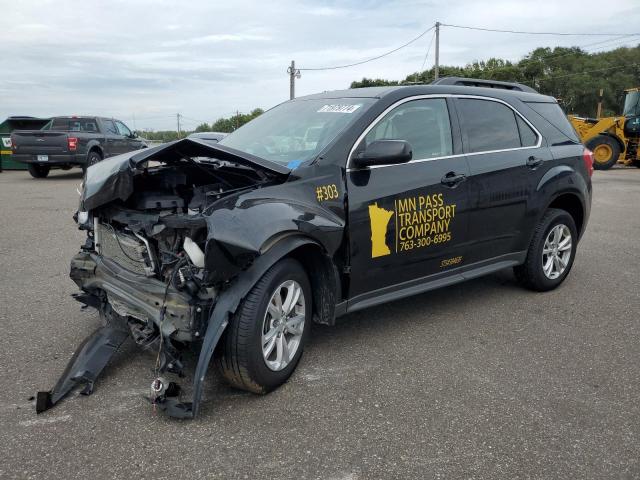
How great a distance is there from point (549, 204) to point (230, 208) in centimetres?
335

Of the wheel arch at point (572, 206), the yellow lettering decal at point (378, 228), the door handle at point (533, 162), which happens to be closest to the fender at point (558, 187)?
the wheel arch at point (572, 206)

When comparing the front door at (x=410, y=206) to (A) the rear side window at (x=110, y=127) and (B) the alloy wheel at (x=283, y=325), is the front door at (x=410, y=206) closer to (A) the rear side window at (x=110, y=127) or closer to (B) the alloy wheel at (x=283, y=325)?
(B) the alloy wheel at (x=283, y=325)

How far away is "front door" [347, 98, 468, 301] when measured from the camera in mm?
3711

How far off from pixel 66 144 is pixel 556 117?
13.3m

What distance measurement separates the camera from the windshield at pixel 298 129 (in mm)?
3865

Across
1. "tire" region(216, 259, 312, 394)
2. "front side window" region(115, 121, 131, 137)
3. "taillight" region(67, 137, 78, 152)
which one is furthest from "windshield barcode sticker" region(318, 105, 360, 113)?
"front side window" region(115, 121, 131, 137)

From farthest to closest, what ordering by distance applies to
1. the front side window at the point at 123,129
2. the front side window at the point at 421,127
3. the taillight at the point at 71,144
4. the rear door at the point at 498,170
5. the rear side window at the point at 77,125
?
the front side window at the point at 123,129, the rear side window at the point at 77,125, the taillight at the point at 71,144, the rear door at the point at 498,170, the front side window at the point at 421,127

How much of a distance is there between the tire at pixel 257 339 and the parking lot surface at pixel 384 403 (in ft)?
0.42

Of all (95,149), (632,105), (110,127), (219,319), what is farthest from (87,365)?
(632,105)

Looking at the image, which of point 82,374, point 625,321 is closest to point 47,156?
point 82,374

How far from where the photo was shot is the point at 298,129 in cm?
420

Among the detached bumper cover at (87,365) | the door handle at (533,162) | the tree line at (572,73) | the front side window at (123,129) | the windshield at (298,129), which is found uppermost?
the tree line at (572,73)

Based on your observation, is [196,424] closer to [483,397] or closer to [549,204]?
[483,397]

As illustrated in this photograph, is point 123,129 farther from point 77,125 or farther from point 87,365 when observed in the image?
point 87,365
